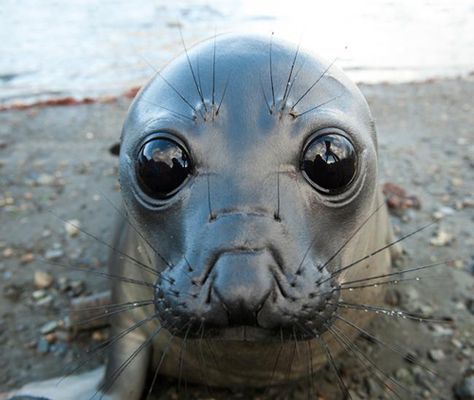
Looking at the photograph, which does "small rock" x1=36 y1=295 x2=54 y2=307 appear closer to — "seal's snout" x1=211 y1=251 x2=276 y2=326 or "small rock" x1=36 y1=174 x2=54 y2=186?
"small rock" x1=36 y1=174 x2=54 y2=186

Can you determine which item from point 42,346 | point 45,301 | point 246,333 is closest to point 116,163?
point 45,301

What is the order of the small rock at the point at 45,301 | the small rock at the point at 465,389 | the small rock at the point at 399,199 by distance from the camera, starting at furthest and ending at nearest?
the small rock at the point at 399,199 → the small rock at the point at 45,301 → the small rock at the point at 465,389

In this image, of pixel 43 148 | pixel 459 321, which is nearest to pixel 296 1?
pixel 43 148

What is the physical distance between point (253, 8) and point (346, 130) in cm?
974

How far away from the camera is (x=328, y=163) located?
5.47 feet

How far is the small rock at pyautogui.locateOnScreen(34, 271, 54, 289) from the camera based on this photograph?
3.04 m

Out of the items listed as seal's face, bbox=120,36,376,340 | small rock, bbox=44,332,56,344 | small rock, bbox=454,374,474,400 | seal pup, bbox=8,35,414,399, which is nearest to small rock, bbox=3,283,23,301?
small rock, bbox=44,332,56,344

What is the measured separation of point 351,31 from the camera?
8.38 m

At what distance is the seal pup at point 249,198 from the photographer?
1474 mm

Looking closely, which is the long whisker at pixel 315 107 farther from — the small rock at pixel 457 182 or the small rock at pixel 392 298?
the small rock at pixel 457 182

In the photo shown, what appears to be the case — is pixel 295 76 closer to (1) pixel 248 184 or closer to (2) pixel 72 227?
(1) pixel 248 184

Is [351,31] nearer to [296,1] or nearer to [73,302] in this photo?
[296,1]

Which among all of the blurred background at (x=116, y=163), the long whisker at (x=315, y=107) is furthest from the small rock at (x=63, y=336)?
the long whisker at (x=315, y=107)

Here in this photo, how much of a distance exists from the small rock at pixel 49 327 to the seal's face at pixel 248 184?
3.60 feet
